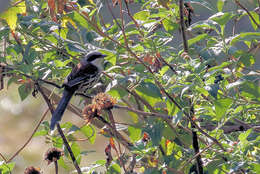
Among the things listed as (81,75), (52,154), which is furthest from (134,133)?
(81,75)

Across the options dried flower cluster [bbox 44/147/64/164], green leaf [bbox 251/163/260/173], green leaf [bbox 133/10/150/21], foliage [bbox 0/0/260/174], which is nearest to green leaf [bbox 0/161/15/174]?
foliage [bbox 0/0/260/174]

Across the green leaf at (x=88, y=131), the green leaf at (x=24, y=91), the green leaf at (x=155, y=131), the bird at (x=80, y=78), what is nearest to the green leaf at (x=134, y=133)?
the green leaf at (x=155, y=131)

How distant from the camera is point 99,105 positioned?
261 cm

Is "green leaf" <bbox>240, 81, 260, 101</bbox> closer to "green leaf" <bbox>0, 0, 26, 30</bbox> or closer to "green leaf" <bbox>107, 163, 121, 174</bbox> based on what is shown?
"green leaf" <bbox>107, 163, 121, 174</bbox>

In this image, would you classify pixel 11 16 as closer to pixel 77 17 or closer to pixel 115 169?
pixel 77 17

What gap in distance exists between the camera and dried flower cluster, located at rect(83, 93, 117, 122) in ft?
8.55

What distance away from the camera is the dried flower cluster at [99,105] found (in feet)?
8.55

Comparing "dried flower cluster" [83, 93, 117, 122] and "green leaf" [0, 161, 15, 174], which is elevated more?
"dried flower cluster" [83, 93, 117, 122]

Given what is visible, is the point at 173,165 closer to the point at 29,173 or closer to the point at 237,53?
the point at 237,53

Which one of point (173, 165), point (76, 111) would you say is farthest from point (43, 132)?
point (173, 165)

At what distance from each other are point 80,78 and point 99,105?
3.39 ft

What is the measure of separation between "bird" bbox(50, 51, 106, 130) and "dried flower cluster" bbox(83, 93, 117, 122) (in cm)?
39

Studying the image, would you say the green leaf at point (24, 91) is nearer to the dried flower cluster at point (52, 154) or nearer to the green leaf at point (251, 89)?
the dried flower cluster at point (52, 154)

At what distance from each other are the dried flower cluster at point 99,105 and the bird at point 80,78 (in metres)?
0.39
